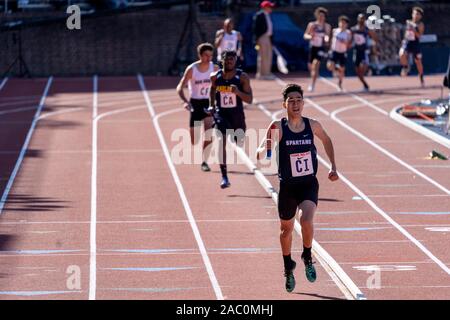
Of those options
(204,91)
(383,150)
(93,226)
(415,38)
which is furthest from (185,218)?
(415,38)

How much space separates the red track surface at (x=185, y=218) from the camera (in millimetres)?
13867

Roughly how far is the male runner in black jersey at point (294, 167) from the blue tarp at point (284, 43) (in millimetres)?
24030

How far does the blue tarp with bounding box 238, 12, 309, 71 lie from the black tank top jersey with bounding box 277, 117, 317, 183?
2404 centimetres

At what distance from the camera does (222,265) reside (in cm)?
1481

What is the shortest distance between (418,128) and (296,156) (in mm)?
13100

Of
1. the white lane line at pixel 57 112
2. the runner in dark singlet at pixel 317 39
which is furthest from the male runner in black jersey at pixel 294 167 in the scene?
the runner in dark singlet at pixel 317 39

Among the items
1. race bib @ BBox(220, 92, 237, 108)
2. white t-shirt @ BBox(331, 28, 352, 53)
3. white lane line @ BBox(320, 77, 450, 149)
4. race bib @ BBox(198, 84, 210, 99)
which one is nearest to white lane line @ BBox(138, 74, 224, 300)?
race bib @ BBox(198, 84, 210, 99)

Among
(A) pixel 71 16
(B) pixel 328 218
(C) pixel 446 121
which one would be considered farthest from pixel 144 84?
(B) pixel 328 218

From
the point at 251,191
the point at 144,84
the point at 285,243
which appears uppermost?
the point at 285,243

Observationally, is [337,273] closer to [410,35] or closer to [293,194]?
[293,194]
